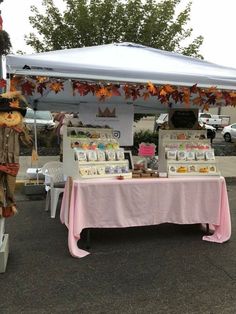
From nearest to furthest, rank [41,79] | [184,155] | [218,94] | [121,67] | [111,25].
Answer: [41,79] → [121,67] → [218,94] → [184,155] → [111,25]

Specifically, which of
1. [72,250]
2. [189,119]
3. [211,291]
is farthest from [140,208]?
[189,119]

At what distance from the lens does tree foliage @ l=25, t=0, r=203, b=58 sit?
42.9 ft

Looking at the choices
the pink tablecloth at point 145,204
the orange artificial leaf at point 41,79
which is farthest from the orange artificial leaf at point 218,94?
the orange artificial leaf at point 41,79

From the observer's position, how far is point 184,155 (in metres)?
5.29

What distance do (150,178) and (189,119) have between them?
1567 mm

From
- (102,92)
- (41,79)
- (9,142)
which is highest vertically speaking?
(41,79)

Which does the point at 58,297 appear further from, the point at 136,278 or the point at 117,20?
the point at 117,20

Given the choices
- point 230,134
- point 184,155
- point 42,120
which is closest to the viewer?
point 184,155

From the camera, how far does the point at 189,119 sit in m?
6.18

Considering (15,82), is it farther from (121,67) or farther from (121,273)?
(121,273)

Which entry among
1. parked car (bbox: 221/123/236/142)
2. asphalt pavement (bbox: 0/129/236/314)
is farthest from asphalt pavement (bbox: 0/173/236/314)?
parked car (bbox: 221/123/236/142)

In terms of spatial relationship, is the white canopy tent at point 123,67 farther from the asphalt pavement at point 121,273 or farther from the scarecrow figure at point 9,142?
the asphalt pavement at point 121,273

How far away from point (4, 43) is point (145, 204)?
8.26 ft

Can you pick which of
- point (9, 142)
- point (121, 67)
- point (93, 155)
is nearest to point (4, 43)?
point (9, 142)
